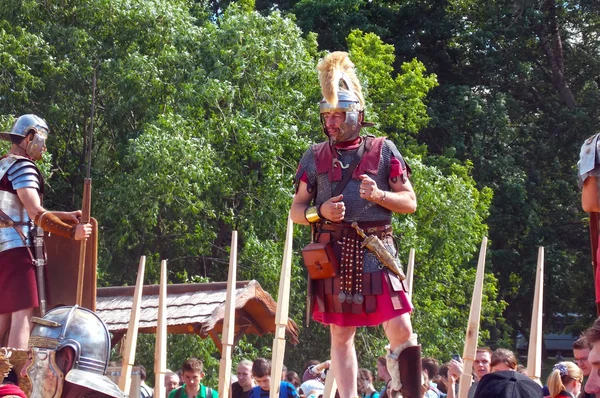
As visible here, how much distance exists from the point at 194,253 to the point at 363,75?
489 centimetres

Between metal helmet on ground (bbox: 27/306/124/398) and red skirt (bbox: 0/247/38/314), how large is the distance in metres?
2.81

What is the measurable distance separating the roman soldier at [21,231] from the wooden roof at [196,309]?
15.0 ft

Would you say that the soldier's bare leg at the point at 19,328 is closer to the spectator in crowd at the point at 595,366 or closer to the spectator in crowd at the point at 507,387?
the spectator in crowd at the point at 507,387

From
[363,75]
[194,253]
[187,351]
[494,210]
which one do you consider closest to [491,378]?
[187,351]

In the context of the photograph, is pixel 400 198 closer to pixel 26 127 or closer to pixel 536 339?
pixel 536 339

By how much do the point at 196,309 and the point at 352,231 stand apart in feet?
21.2

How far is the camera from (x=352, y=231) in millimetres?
6484

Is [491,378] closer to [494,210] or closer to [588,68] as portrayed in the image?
[494,210]

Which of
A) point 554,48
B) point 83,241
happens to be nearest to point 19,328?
point 83,241

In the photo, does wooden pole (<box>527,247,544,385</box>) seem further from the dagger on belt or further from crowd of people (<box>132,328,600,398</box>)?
the dagger on belt

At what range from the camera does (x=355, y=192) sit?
6.47 m

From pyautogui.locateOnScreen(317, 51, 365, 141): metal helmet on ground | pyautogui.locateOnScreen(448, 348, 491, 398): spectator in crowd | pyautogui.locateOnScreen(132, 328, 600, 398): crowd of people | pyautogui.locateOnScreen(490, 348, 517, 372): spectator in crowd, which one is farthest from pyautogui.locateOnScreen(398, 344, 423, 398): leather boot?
pyautogui.locateOnScreen(448, 348, 491, 398): spectator in crowd

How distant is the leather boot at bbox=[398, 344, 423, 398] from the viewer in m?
6.16

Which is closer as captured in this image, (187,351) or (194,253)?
(187,351)
